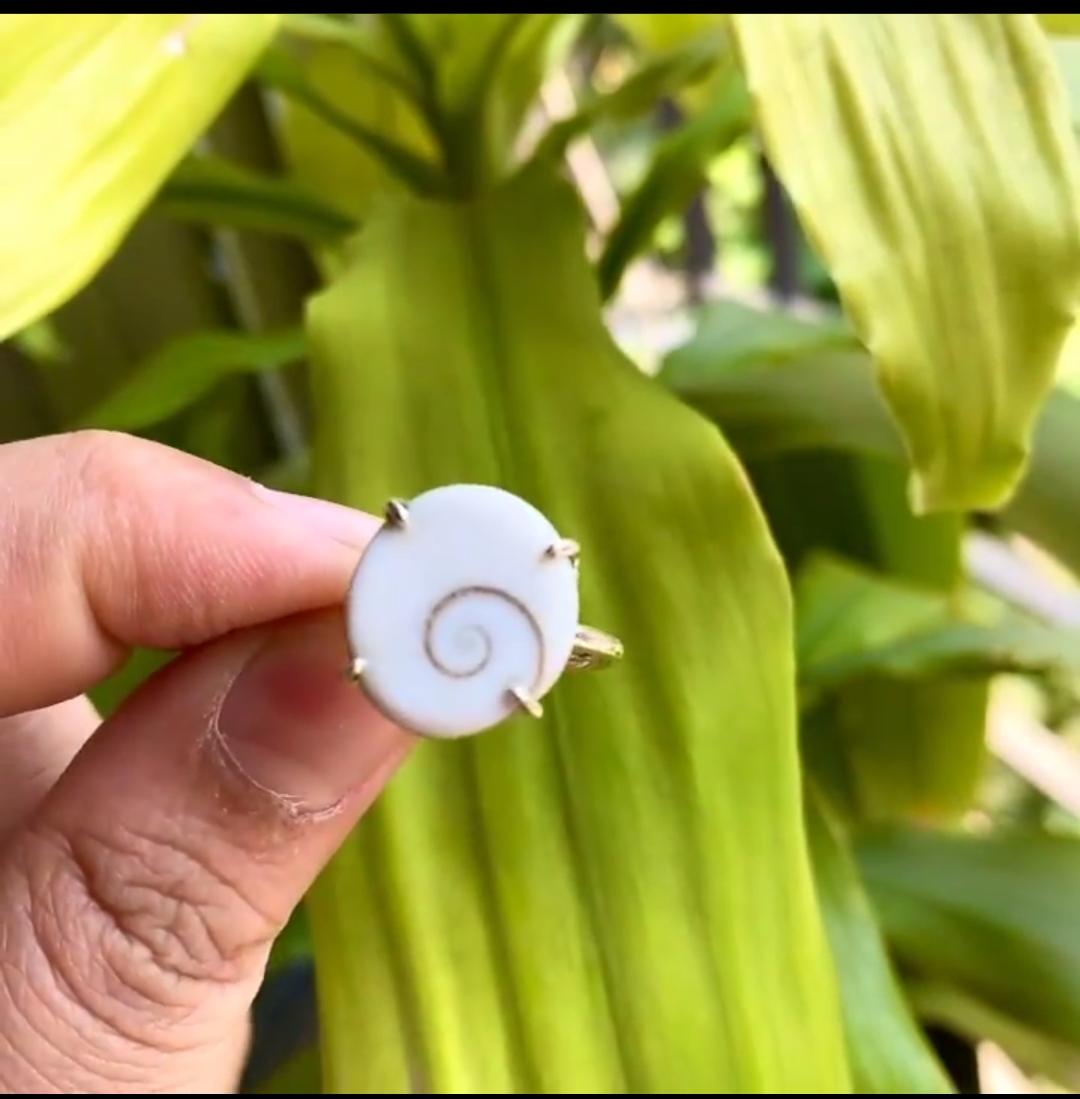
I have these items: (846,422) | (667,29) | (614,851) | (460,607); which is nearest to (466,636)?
(460,607)

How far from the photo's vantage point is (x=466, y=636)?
0.70 feet

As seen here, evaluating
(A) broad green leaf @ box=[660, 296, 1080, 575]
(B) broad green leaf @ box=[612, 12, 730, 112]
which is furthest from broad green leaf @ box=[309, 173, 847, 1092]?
(B) broad green leaf @ box=[612, 12, 730, 112]

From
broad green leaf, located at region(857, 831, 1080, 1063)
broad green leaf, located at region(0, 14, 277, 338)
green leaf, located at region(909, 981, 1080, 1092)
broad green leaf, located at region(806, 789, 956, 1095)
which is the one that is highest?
broad green leaf, located at region(0, 14, 277, 338)

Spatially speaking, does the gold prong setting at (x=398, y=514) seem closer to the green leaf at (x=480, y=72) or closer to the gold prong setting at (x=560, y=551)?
the gold prong setting at (x=560, y=551)

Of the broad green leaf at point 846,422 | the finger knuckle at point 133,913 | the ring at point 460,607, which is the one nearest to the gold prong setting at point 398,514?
the ring at point 460,607

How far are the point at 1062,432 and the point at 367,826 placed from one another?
243 millimetres

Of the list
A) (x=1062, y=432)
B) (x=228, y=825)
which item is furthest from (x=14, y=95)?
(x=1062, y=432)

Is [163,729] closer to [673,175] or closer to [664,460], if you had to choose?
[664,460]

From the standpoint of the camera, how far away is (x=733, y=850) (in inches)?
11.7

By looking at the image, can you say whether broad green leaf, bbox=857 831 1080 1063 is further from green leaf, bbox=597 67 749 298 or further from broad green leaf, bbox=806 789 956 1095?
green leaf, bbox=597 67 749 298

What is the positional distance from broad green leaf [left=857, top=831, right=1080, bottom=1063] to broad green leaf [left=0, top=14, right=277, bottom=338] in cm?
34

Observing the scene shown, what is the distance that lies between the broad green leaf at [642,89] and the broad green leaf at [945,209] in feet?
0.54

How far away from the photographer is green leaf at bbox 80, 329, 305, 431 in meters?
0.44

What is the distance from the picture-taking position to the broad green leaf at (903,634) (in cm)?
40
